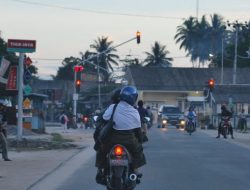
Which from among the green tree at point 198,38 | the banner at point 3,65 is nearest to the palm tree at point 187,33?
the green tree at point 198,38

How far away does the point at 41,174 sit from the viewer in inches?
722

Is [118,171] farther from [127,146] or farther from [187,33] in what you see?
[187,33]

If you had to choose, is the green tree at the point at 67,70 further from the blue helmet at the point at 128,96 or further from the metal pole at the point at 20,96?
the blue helmet at the point at 128,96

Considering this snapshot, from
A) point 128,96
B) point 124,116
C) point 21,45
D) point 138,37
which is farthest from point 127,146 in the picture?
point 138,37

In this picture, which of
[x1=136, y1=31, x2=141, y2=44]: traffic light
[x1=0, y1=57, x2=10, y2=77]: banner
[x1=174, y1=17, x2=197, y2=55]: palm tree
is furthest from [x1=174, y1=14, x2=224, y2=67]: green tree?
[x1=0, y1=57, x2=10, y2=77]: banner

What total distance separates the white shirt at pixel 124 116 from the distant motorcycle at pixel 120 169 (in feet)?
1.22

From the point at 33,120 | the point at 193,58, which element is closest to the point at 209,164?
the point at 33,120

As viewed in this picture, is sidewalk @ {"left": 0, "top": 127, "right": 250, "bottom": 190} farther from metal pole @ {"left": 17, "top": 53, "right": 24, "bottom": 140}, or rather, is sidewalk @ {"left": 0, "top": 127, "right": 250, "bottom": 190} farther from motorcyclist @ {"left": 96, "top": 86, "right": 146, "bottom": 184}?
motorcyclist @ {"left": 96, "top": 86, "right": 146, "bottom": 184}

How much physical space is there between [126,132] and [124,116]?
0.26 m

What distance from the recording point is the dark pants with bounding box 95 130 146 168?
470 inches

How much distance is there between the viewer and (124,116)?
12117 millimetres

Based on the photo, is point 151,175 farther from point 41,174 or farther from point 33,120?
point 33,120

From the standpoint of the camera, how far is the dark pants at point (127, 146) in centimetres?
1195

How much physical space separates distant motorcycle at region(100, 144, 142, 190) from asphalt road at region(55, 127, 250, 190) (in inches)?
119
